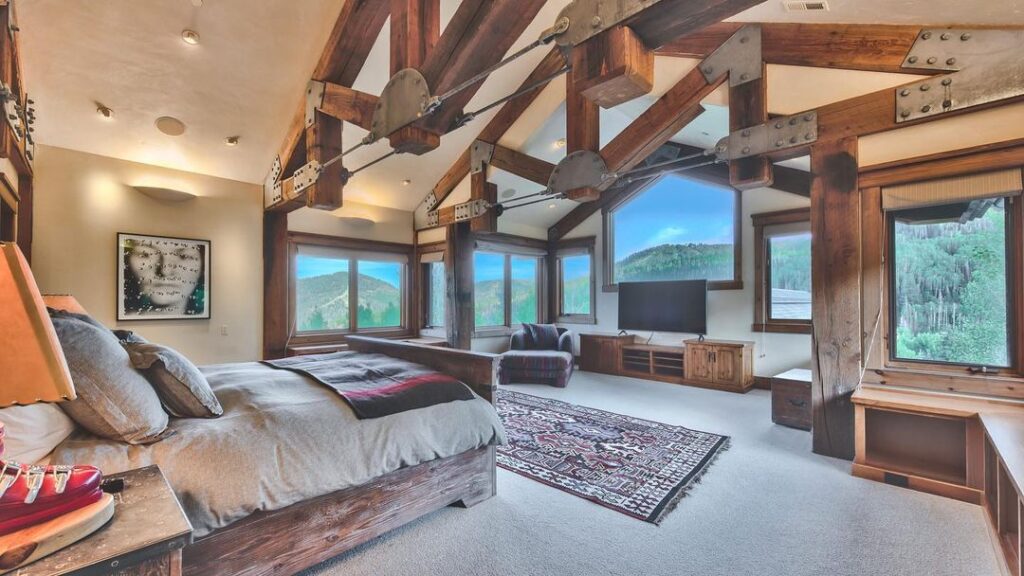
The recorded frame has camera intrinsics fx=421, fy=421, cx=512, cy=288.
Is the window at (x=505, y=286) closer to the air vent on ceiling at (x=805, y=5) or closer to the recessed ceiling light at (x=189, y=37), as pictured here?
the recessed ceiling light at (x=189, y=37)

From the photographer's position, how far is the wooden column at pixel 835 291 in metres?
2.93

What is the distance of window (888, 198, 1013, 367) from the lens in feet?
8.50

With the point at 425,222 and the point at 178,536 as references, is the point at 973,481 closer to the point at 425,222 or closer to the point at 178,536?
the point at 178,536

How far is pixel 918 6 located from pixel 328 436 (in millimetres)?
3971

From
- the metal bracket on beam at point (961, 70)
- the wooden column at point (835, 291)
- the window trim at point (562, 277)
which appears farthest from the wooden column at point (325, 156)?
the window trim at point (562, 277)

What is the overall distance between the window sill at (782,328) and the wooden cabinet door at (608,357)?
6.38ft

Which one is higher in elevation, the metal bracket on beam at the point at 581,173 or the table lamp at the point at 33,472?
the metal bracket on beam at the point at 581,173

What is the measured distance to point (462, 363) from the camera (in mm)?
2750

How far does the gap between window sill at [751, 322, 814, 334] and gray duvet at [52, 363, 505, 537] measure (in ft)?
15.4

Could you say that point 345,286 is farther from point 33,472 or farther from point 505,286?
point 33,472

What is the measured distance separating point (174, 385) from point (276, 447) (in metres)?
0.50

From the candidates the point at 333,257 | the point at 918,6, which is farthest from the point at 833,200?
the point at 333,257

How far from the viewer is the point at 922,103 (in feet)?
8.73

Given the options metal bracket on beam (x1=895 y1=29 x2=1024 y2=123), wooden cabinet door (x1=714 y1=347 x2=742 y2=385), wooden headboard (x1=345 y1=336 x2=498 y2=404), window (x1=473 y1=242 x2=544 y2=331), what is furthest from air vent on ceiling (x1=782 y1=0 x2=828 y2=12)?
window (x1=473 y1=242 x2=544 y2=331)
